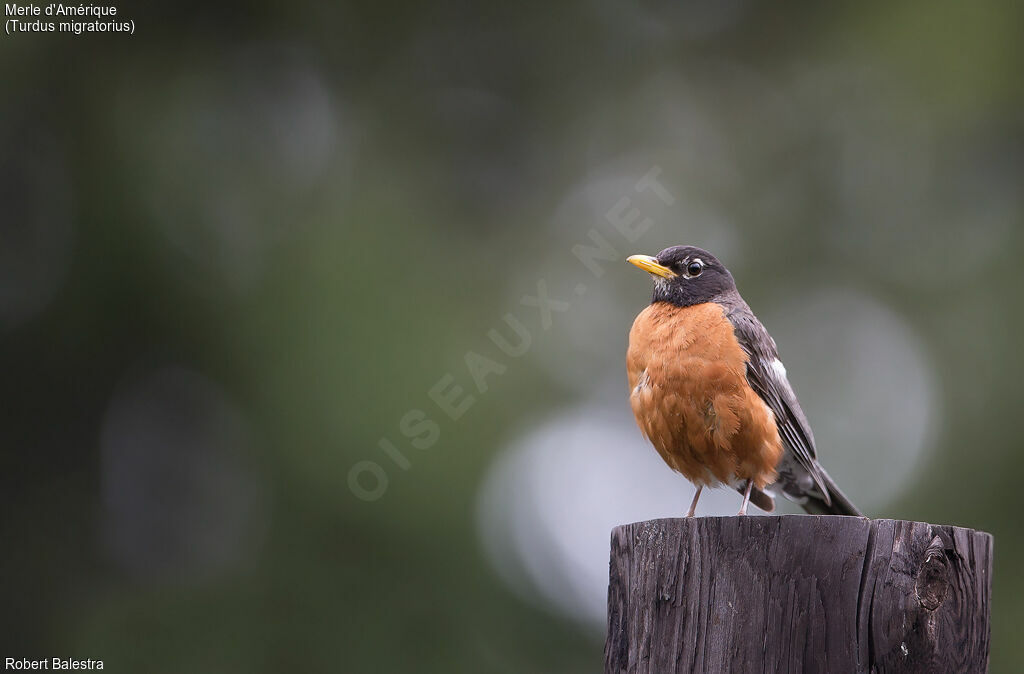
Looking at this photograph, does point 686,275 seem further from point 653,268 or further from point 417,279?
point 417,279

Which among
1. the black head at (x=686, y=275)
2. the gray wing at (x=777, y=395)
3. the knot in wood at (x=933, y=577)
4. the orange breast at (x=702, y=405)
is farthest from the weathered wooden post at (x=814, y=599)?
the black head at (x=686, y=275)

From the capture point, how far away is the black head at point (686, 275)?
6.31m

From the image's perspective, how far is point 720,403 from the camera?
543 centimetres

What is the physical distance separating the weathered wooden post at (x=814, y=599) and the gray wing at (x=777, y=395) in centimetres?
236

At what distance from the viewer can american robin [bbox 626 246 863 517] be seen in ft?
17.9

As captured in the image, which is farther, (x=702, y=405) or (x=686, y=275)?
(x=686, y=275)

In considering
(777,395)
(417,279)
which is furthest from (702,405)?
(417,279)

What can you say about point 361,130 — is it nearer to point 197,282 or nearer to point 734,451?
point 197,282

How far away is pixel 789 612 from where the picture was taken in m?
3.22

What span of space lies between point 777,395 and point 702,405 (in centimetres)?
66

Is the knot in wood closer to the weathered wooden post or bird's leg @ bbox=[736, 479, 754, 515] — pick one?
the weathered wooden post

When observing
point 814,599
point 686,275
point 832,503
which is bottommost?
point 814,599

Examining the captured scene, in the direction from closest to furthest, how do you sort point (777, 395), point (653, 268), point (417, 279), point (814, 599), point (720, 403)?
point (814, 599) < point (720, 403) < point (777, 395) < point (653, 268) < point (417, 279)

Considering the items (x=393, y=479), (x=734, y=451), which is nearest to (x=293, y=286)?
(x=393, y=479)
